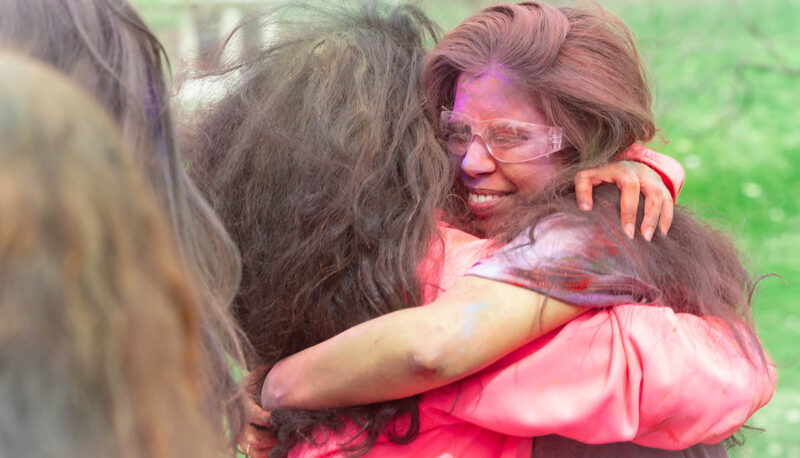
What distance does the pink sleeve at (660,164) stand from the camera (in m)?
2.28

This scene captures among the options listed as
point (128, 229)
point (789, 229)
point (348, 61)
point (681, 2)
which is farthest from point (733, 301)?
point (681, 2)

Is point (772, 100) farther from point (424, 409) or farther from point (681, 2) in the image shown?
point (424, 409)

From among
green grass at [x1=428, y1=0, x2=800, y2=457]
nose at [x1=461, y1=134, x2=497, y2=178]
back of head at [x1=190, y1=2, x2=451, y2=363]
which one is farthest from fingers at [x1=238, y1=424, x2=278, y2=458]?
green grass at [x1=428, y1=0, x2=800, y2=457]

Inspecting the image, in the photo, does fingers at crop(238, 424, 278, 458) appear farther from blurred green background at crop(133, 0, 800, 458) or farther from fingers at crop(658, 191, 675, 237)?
blurred green background at crop(133, 0, 800, 458)

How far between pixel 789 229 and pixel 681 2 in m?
2.77

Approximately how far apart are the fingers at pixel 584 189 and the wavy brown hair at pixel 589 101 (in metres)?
0.02

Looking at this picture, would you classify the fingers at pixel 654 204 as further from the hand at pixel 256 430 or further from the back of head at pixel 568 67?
the hand at pixel 256 430

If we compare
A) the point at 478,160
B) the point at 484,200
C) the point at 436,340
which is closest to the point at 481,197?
the point at 484,200

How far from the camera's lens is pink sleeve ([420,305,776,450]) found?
6.07ft

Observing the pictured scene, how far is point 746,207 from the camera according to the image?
870 centimetres

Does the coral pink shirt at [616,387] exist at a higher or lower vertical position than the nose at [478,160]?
lower

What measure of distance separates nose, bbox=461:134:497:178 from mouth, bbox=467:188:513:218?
59 mm

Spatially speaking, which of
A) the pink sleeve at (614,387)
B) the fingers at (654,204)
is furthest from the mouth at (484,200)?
the pink sleeve at (614,387)

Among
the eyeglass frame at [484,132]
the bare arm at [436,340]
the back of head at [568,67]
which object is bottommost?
the bare arm at [436,340]
